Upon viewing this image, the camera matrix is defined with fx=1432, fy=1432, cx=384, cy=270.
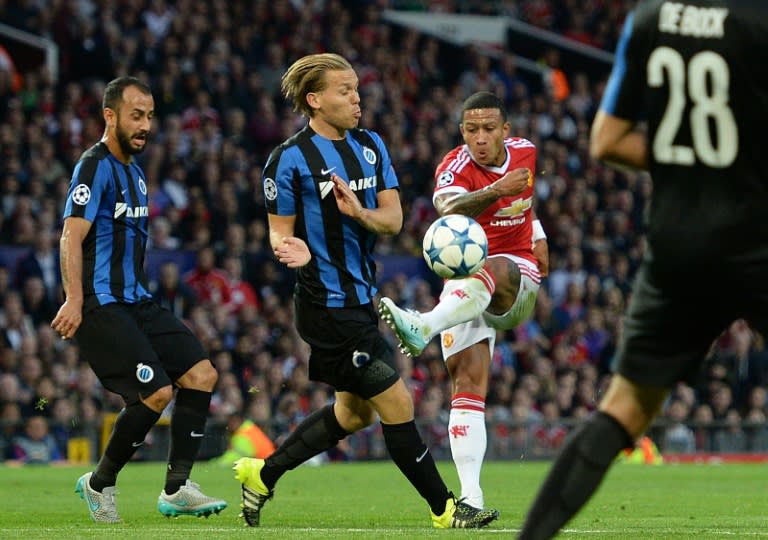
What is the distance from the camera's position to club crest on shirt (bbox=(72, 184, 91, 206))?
25.2 feet

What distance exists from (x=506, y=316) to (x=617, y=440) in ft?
11.4

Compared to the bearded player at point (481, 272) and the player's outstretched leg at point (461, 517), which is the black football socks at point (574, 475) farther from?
the bearded player at point (481, 272)

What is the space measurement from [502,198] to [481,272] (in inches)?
18.4

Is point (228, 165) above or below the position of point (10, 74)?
below

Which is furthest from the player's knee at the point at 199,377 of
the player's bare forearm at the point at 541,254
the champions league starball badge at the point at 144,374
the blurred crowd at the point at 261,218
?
the blurred crowd at the point at 261,218

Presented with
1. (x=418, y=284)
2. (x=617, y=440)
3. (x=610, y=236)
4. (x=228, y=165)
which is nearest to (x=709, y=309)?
(x=617, y=440)

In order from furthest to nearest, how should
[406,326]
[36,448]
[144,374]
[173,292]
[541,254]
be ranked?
[173,292], [36,448], [541,254], [144,374], [406,326]

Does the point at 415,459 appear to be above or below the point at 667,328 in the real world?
below

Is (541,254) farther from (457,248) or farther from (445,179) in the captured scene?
(457,248)

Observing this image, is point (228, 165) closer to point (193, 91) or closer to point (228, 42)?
point (193, 91)

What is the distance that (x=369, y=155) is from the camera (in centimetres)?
738

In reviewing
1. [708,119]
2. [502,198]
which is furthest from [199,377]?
[708,119]

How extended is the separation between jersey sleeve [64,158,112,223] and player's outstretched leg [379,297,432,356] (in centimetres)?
170

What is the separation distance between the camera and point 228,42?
20.6m
